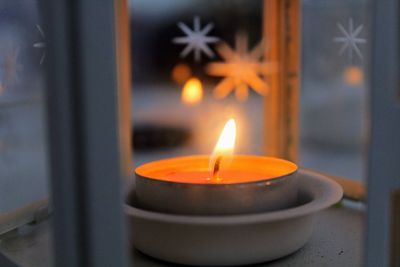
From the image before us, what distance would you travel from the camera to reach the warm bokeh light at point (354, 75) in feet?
1.77

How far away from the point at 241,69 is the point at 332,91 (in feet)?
0.36

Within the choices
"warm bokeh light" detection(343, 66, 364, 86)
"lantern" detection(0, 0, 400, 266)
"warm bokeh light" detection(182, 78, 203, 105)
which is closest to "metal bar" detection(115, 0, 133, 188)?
"lantern" detection(0, 0, 400, 266)

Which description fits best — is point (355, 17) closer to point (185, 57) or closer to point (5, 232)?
point (185, 57)

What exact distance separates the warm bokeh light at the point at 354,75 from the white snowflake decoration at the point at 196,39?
0.16 meters

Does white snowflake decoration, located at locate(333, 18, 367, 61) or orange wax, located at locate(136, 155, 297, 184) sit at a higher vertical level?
white snowflake decoration, located at locate(333, 18, 367, 61)

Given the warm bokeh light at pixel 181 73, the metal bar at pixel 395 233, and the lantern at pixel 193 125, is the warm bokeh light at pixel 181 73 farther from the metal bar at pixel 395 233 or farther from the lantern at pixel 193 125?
the metal bar at pixel 395 233

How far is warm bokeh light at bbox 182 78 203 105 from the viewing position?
0.64m

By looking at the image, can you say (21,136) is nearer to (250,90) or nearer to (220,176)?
(220,176)

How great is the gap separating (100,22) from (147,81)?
0.38m

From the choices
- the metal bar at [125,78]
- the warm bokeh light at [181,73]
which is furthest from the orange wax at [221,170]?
the warm bokeh light at [181,73]

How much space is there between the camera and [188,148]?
63 cm

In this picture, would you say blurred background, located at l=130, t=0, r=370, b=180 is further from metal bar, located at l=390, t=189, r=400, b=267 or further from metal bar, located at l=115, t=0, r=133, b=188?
metal bar, located at l=390, t=189, r=400, b=267

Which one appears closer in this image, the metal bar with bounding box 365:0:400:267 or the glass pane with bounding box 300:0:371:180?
the metal bar with bounding box 365:0:400:267

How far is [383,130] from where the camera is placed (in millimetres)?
300
